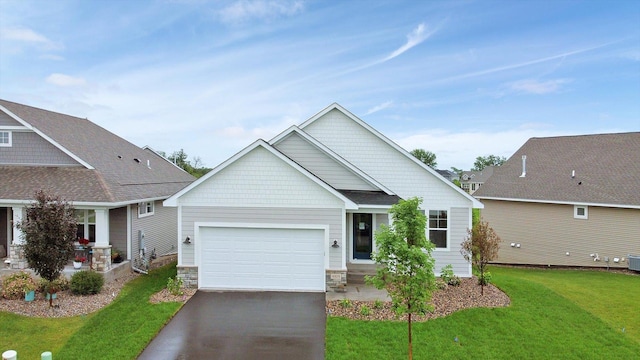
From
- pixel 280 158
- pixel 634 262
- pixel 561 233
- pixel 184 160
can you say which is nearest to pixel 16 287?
pixel 280 158

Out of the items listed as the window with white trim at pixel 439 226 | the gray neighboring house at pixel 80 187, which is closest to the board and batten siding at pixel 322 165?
the window with white trim at pixel 439 226

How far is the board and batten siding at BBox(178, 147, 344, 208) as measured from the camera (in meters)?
11.1

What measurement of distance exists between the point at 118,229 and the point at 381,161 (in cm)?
1103

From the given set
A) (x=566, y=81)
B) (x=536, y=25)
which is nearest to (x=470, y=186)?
(x=566, y=81)

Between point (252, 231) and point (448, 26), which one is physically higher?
point (448, 26)

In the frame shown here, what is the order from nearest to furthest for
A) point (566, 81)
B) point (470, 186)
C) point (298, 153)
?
point (298, 153), point (566, 81), point (470, 186)

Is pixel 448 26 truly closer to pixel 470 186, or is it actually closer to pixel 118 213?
pixel 118 213

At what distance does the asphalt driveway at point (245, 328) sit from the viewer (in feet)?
23.5

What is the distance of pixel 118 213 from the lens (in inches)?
545

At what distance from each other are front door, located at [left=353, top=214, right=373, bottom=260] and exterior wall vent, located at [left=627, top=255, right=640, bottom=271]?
41.8 ft

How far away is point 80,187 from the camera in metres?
13.0

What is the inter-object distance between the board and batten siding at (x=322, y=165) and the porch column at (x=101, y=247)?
23.1 feet

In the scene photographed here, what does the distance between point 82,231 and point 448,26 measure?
64.7ft

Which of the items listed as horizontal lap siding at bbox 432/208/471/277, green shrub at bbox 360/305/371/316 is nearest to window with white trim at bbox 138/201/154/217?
green shrub at bbox 360/305/371/316
